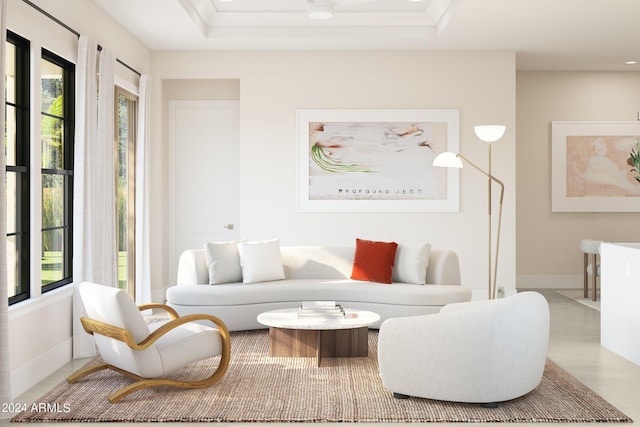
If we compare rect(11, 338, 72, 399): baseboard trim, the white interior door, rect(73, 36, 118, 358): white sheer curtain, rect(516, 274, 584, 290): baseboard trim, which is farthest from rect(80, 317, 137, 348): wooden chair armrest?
rect(516, 274, 584, 290): baseboard trim

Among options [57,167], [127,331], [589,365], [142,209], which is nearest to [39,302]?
[127,331]

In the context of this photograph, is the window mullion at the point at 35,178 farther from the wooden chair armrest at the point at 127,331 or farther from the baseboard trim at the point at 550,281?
the baseboard trim at the point at 550,281

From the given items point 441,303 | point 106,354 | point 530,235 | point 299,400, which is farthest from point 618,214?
point 106,354

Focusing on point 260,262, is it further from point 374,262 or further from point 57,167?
point 57,167

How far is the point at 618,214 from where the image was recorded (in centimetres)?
938

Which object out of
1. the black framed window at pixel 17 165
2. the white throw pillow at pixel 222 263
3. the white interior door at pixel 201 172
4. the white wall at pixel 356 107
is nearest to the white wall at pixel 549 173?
the white wall at pixel 356 107

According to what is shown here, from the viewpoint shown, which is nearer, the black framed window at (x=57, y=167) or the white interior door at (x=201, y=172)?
the black framed window at (x=57, y=167)

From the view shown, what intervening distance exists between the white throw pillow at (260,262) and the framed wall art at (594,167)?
447cm

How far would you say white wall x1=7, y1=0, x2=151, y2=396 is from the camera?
14.8 ft

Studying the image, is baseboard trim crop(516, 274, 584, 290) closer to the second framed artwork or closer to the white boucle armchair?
the second framed artwork

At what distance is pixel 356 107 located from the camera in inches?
318

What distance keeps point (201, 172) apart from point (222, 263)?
2.28 m

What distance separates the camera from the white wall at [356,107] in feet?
26.5

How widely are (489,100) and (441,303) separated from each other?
3009 millimetres
